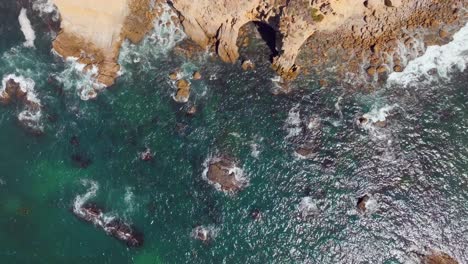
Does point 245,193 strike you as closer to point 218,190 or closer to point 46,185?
point 218,190

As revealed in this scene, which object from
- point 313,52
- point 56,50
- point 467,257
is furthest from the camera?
point 56,50

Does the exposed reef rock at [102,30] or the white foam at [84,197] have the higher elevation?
the exposed reef rock at [102,30]

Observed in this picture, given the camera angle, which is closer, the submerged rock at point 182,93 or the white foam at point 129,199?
the white foam at point 129,199

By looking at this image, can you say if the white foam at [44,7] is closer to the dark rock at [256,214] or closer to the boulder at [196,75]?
the boulder at [196,75]

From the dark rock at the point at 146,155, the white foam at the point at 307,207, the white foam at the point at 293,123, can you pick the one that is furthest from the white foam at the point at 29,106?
the white foam at the point at 307,207

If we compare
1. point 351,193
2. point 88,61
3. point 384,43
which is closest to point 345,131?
point 351,193
